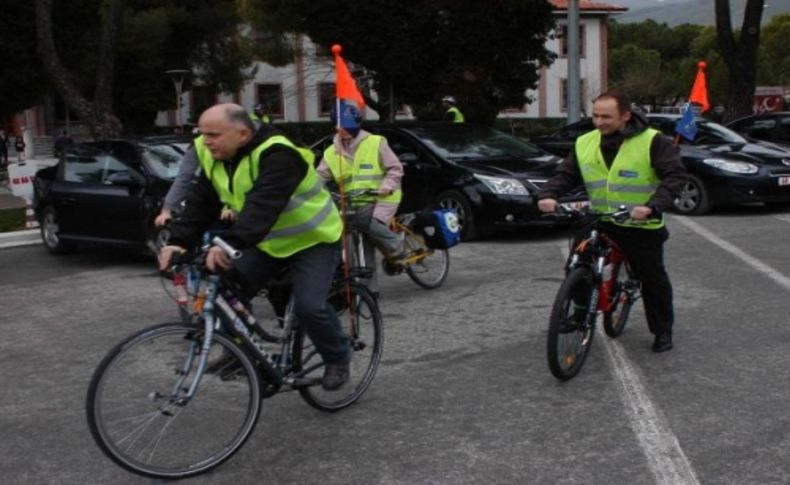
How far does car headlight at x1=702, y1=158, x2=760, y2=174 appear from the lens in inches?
518

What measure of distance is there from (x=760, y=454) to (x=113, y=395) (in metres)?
2.80

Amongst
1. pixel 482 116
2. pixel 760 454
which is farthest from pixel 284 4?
pixel 760 454

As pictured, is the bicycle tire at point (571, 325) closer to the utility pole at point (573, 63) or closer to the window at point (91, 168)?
the window at point (91, 168)

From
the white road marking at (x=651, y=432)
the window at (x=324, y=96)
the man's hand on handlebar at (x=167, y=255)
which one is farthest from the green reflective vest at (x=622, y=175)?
the window at (x=324, y=96)

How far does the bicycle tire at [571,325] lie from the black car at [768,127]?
12.6 meters

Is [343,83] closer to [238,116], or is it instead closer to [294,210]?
[294,210]

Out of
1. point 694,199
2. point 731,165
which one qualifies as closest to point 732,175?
point 731,165

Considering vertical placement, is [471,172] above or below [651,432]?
above

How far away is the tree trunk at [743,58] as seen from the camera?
2412cm

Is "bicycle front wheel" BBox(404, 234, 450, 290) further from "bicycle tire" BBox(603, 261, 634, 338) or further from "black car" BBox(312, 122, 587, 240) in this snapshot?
"black car" BBox(312, 122, 587, 240)

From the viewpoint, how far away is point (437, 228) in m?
8.40

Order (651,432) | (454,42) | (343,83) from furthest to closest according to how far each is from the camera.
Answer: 1. (454,42)
2. (343,83)
3. (651,432)

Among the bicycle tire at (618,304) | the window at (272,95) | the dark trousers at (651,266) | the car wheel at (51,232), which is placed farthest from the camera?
the window at (272,95)

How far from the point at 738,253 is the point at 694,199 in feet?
12.0
